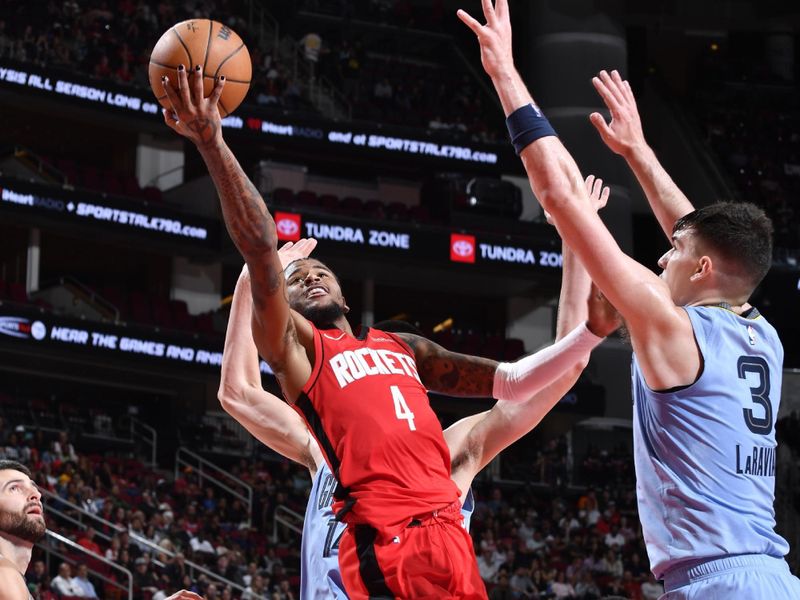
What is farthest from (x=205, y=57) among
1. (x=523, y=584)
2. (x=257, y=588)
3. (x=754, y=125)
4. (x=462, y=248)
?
(x=754, y=125)

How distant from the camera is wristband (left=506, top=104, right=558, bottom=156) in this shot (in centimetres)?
A: 396

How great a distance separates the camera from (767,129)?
3331cm

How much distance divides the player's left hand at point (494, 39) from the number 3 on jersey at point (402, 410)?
129cm

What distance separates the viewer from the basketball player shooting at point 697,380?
3.72 meters

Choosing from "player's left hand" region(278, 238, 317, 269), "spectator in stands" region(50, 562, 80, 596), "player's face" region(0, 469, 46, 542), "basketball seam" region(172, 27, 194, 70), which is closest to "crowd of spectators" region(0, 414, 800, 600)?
"spectator in stands" region(50, 562, 80, 596)

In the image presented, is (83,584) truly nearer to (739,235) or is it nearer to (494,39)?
(494,39)

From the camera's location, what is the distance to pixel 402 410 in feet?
15.6

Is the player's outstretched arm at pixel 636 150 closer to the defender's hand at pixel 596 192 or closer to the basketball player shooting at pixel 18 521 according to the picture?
the defender's hand at pixel 596 192

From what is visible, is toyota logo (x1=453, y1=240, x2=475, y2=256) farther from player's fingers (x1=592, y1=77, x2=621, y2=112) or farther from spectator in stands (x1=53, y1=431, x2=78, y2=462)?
player's fingers (x1=592, y1=77, x2=621, y2=112)

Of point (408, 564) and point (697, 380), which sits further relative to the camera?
point (408, 564)

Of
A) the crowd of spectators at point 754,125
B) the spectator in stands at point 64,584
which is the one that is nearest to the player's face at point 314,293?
the spectator in stands at point 64,584

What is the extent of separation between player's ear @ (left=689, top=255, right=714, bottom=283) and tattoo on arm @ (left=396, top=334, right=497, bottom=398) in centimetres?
134

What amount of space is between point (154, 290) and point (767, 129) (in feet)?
53.4

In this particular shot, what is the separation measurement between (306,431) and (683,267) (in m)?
2.43
